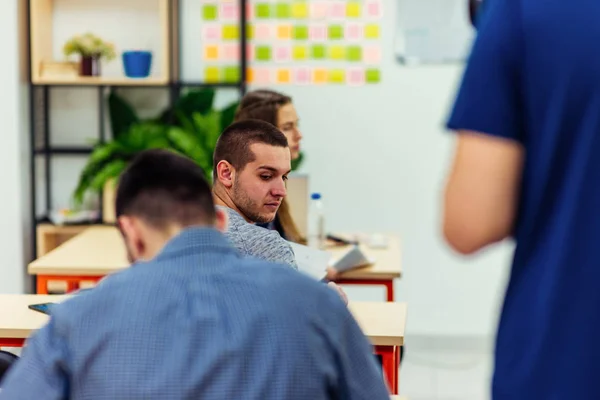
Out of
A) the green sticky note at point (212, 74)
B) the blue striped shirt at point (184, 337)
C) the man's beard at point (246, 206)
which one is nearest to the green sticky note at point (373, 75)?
the green sticky note at point (212, 74)

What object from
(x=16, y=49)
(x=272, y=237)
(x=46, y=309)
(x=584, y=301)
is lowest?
(x=46, y=309)

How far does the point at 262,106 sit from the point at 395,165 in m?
1.72

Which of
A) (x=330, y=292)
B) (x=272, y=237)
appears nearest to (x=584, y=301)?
(x=330, y=292)

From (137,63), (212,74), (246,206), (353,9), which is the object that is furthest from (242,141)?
(353,9)

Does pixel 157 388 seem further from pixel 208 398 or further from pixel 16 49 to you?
pixel 16 49

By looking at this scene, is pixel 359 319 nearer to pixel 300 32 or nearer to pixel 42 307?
pixel 42 307

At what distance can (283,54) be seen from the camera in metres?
5.69

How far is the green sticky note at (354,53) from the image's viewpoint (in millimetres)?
5645

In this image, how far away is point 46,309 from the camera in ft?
9.82

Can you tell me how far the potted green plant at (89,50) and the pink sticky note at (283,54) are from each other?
3.06 feet

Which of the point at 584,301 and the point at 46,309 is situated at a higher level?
the point at 584,301

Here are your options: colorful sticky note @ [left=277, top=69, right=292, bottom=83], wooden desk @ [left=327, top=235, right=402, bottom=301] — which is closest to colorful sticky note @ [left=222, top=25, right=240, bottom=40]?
colorful sticky note @ [left=277, top=69, right=292, bottom=83]

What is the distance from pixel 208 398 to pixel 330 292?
226 millimetres

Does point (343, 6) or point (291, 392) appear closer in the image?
point (291, 392)
